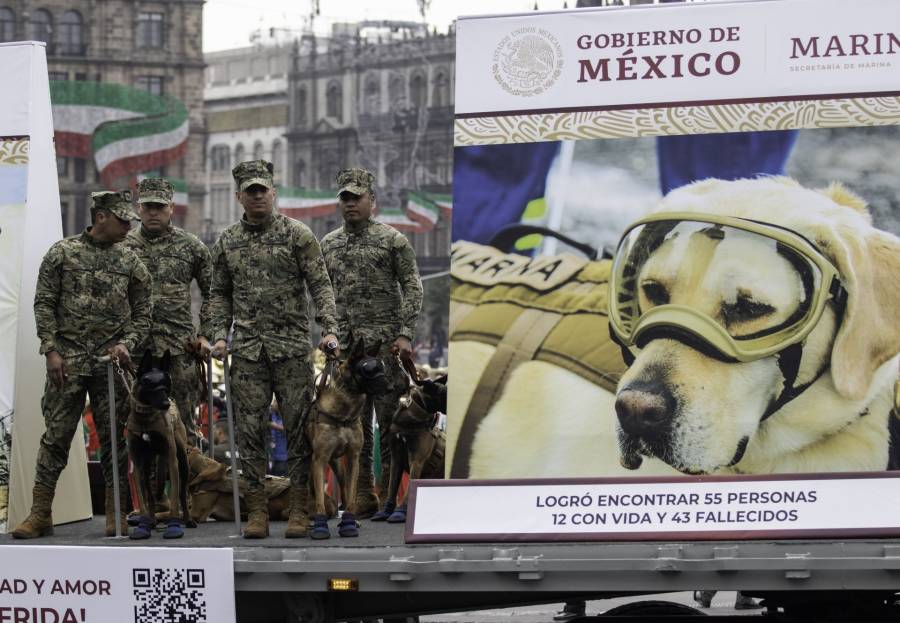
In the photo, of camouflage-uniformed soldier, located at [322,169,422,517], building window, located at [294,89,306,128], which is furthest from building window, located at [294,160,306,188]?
camouflage-uniformed soldier, located at [322,169,422,517]

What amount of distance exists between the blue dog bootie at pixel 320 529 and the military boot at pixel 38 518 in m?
Result: 1.51

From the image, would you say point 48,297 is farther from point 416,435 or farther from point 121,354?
point 416,435

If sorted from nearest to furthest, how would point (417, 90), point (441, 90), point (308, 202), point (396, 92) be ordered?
point (308, 202), point (441, 90), point (417, 90), point (396, 92)

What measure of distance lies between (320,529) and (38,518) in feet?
5.27

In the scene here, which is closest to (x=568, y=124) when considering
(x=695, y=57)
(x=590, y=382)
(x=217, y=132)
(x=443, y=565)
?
(x=695, y=57)

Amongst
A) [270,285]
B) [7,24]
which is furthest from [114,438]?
[7,24]

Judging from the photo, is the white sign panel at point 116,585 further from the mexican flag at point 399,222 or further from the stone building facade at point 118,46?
the stone building facade at point 118,46

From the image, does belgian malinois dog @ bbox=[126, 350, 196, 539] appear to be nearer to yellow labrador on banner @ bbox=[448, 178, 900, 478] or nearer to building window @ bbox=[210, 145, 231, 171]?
yellow labrador on banner @ bbox=[448, 178, 900, 478]

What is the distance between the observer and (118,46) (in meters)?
89.2

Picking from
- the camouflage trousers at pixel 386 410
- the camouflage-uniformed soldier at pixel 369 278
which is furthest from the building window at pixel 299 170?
the camouflage-uniformed soldier at pixel 369 278

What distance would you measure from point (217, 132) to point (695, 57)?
11577cm

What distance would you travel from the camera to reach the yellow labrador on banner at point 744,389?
26.5 ft

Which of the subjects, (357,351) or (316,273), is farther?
(316,273)

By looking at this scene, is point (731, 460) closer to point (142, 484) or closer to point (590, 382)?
point (590, 382)
